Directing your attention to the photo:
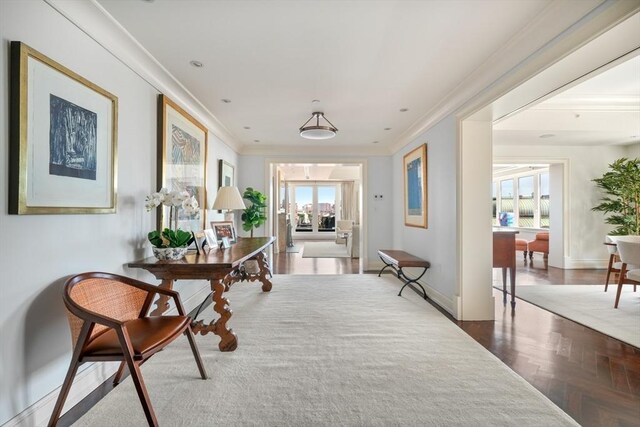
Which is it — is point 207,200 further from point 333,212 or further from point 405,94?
point 333,212

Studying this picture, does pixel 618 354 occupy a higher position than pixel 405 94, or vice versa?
pixel 405 94

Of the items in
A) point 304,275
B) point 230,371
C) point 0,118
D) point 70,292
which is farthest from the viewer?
point 304,275

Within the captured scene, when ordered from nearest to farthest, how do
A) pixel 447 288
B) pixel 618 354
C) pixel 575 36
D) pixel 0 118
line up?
pixel 0 118 < pixel 575 36 < pixel 618 354 < pixel 447 288

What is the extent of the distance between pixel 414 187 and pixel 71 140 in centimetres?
432

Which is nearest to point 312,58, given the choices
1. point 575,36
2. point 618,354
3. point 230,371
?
point 575,36

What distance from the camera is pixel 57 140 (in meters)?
1.70

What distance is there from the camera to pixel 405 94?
3.38m

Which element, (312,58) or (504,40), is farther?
(312,58)

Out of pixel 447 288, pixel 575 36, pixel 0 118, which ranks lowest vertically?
pixel 447 288

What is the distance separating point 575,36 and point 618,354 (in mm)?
2533

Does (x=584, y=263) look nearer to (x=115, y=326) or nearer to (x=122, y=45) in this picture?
(x=115, y=326)

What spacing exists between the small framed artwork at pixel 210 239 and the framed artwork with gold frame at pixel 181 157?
0.26 m

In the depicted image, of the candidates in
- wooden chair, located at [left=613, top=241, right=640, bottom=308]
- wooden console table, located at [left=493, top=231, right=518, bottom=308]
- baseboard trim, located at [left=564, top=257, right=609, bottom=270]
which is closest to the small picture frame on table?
wooden console table, located at [left=493, top=231, right=518, bottom=308]

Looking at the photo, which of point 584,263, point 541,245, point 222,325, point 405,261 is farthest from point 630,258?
point 222,325
